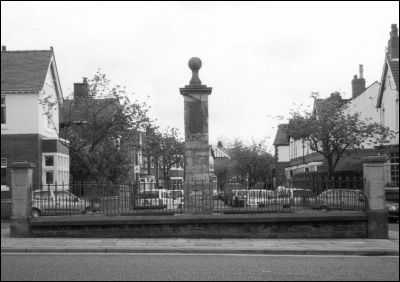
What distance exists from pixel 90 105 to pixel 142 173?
38.2 meters

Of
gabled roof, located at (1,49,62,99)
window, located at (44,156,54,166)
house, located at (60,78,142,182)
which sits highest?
gabled roof, located at (1,49,62,99)

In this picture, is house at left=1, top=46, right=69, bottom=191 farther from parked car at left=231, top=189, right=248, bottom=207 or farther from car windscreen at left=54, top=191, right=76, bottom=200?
parked car at left=231, top=189, right=248, bottom=207

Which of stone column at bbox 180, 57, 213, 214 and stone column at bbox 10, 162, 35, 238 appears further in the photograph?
stone column at bbox 180, 57, 213, 214

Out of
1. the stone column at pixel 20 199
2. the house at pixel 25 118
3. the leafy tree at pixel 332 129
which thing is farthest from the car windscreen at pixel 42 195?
the leafy tree at pixel 332 129

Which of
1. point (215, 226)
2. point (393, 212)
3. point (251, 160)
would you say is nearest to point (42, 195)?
point (215, 226)

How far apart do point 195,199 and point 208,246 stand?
2.63 m

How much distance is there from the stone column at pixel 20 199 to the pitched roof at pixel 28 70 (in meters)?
13.4

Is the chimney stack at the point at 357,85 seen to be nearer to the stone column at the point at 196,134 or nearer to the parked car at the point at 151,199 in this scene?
the stone column at the point at 196,134

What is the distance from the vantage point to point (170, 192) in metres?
16.5

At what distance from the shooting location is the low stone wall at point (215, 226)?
15.4 m

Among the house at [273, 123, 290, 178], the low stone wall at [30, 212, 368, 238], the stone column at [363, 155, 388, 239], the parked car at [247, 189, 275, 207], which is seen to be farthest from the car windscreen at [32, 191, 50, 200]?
the house at [273, 123, 290, 178]

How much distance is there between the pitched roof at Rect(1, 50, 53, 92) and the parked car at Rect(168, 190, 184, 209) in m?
15.0

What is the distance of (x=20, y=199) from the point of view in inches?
615

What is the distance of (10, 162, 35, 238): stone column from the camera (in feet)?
50.8
